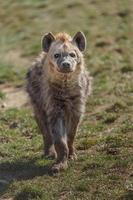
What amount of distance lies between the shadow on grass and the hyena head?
1294 mm

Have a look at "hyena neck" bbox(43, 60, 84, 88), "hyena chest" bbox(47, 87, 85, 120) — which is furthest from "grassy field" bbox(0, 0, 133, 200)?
"hyena neck" bbox(43, 60, 84, 88)

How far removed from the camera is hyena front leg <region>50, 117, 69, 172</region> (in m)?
8.97

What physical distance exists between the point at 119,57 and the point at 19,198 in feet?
27.7

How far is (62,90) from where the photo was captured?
934 centimetres

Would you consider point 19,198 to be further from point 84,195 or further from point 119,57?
point 119,57

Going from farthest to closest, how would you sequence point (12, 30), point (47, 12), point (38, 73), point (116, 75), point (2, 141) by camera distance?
point (47, 12) < point (12, 30) < point (116, 75) < point (2, 141) < point (38, 73)

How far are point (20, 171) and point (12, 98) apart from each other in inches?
198

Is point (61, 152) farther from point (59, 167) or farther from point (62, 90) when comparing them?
point (62, 90)

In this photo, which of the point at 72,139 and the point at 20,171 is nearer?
the point at 20,171

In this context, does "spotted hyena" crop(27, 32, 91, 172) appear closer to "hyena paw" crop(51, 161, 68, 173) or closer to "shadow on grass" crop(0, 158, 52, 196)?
"hyena paw" crop(51, 161, 68, 173)

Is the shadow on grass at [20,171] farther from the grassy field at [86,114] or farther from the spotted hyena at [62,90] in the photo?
the spotted hyena at [62,90]

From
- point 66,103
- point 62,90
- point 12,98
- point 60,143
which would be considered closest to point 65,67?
point 62,90

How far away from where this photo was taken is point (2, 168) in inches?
373

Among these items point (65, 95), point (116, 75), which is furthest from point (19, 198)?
point (116, 75)
